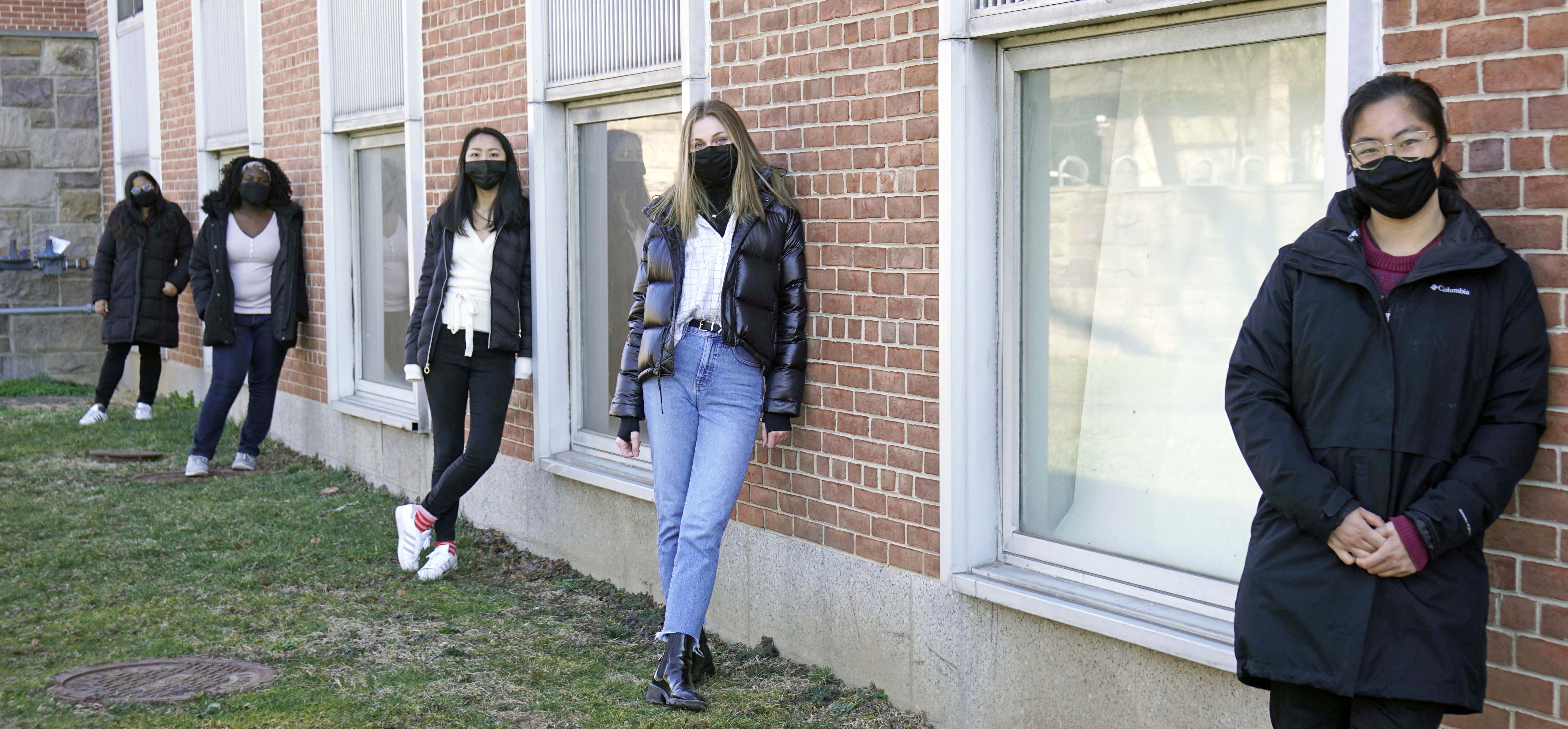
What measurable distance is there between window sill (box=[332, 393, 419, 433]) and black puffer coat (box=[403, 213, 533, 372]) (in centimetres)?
179

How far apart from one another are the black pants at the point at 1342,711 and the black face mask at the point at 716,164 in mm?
2550

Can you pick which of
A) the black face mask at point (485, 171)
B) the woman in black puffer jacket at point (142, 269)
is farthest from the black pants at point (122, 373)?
the black face mask at point (485, 171)

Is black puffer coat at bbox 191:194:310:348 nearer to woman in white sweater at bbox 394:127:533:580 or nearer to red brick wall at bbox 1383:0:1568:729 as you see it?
woman in white sweater at bbox 394:127:533:580

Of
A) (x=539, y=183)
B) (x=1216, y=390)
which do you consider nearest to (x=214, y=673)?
(x=539, y=183)

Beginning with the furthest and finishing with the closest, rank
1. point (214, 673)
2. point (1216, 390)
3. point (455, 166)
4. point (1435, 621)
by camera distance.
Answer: point (455, 166) → point (214, 673) → point (1216, 390) → point (1435, 621)

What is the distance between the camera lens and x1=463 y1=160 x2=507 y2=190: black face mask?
6.67 metres

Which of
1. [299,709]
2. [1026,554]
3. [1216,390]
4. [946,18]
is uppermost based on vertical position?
[946,18]

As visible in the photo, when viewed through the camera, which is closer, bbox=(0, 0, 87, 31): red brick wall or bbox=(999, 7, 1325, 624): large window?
bbox=(999, 7, 1325, 624): large window

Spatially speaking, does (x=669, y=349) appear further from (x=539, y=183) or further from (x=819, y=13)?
(x=539, y=183)

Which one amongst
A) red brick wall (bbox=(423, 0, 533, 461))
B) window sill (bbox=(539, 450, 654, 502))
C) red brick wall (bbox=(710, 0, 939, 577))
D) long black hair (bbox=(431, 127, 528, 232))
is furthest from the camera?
red brick wall (bbox=(423, 0, 533, 461))

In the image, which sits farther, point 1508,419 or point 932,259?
point 932,259

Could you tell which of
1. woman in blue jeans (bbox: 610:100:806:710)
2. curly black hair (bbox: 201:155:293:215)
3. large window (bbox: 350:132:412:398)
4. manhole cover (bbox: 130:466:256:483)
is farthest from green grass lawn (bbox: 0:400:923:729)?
curly black hair (bbox: 201:155:293:215)

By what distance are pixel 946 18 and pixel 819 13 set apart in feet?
2.40

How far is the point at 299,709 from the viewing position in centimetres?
495
